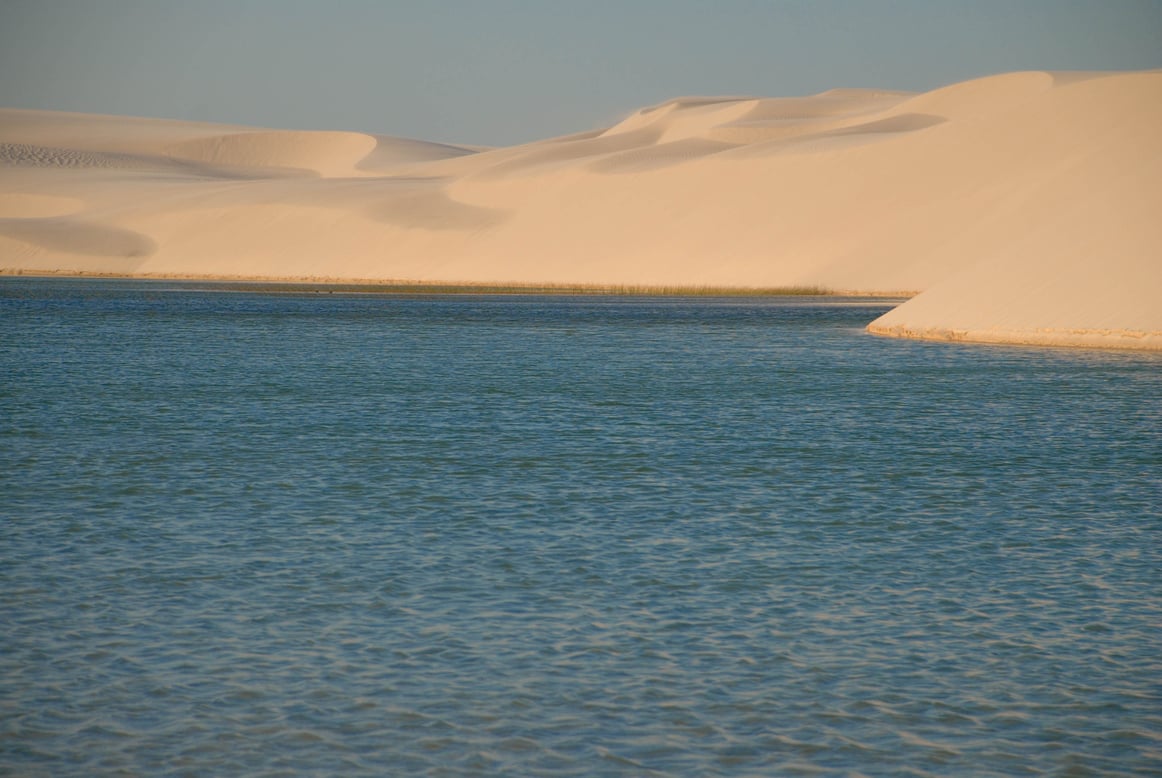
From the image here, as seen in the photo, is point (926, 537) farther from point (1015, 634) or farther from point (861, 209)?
point (861, 209)

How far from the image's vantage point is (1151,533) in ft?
50.3

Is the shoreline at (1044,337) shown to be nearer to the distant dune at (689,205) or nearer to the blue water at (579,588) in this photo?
the distant dune at (689,205)

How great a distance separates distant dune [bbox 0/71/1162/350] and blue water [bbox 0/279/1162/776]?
32506mm

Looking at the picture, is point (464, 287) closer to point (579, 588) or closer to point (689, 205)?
point (689, 205)

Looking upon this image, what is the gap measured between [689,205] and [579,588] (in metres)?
116

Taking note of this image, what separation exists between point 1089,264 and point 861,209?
6911 cm

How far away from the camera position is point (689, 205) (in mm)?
127375

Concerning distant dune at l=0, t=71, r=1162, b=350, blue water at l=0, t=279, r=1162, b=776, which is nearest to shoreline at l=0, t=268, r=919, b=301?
distant dune at l=0, t=71, r=1162, b=350

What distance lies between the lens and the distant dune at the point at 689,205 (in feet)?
338

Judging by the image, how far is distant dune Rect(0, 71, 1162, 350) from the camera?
103 m

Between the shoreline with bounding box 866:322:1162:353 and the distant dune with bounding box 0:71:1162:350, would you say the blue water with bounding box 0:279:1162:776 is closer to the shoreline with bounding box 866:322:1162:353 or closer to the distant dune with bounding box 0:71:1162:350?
the shoreline with bounding box 866:322:1162:353

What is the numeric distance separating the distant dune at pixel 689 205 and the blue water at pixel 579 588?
1280 inches

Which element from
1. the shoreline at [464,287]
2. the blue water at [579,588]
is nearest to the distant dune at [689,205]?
the shoreline at [464,287]

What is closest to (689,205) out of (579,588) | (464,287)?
(464,287)
